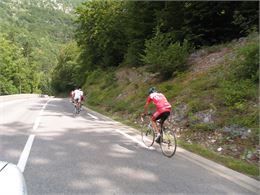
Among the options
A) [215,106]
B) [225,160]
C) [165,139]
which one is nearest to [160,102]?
[165,139]

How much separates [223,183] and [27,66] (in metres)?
123

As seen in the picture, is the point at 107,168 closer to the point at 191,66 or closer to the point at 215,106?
the point at 215,106

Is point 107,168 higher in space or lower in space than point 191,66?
lower

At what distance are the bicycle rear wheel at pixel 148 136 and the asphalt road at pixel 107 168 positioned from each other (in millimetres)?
240

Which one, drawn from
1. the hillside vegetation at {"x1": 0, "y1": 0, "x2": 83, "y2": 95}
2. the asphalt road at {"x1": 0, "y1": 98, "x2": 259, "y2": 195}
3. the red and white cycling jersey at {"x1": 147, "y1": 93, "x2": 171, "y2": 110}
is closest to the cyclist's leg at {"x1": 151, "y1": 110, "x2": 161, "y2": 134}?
the red and white cycling jersey at {"x1": 147, "y1": 93, "x2": 171, "y2": 110}

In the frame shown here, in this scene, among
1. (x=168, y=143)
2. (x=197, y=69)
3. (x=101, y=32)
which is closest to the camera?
(x=168, y=143)

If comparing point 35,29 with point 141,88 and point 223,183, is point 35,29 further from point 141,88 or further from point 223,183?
point 223,183

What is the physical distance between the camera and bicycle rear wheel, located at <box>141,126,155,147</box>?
1085 cm

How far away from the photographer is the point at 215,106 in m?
12.8

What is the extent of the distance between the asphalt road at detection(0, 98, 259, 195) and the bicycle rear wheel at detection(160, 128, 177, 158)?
193 millimetres

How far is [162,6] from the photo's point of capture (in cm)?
2603

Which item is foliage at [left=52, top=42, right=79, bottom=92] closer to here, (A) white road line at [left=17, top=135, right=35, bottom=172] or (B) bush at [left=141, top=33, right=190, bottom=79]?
(B) bush at [left=141, top=33, right=190, bottom=79]

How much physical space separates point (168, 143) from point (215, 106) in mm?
3755

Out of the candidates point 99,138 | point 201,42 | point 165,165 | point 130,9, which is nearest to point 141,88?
point 201,42
